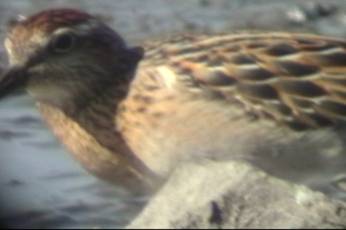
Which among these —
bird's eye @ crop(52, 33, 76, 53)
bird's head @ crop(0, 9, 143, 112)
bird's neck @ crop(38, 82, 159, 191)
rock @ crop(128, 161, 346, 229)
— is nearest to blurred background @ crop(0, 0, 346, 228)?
bird's neck @ crop(38, 82, 159, 191)

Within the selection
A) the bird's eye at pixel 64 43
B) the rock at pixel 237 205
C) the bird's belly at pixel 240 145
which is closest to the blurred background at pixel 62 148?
the bird's belly at pixel 240 145

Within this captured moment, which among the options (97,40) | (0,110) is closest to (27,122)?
(0,110)

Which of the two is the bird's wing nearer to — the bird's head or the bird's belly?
the bird's belly

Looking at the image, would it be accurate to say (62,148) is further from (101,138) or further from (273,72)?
(273,72)

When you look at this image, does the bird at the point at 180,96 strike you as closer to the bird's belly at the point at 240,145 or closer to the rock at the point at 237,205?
the bird's belly at the point at 240,145

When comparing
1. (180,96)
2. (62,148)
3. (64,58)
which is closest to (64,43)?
(64,58)

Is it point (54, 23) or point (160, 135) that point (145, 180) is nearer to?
point (160, 135)
